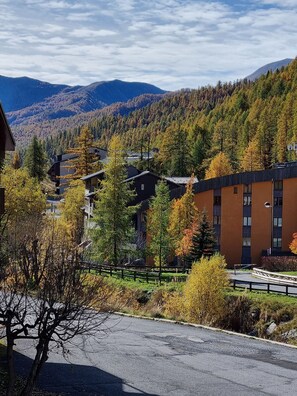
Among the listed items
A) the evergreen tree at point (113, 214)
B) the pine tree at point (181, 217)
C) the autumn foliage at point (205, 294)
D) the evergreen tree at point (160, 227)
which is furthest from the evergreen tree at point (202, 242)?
the autumn foliage at point (205, 294)

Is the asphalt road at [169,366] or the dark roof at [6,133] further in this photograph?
the dark roof at [6,133]

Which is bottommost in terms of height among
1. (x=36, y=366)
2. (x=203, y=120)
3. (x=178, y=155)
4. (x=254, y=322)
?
(x=254, y=322)

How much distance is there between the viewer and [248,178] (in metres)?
65.5

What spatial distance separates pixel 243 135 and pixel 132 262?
70.7m

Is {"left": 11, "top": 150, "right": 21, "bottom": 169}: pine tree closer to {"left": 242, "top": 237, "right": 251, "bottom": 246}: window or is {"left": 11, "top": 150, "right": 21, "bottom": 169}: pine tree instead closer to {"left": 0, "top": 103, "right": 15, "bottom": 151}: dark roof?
{"left": 242, "top": 237, "right": 251, "bottom": 246}: window

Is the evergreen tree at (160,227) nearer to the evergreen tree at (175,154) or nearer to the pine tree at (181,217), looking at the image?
the pine tree at (181,217)

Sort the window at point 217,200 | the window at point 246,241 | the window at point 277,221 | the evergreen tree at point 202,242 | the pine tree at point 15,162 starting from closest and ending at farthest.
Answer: the evergreen tree at point 202,242
the window at point 277,221
the window at point 246,241
the window at point 217,200
the pine tree at point 15,162

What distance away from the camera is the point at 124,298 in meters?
40.3

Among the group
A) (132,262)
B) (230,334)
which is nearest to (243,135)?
(132,262)

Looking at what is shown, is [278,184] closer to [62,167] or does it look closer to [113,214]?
[113,214]

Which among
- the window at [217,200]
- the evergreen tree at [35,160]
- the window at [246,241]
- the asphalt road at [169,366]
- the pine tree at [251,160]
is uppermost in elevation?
the pine tree at [251,160]

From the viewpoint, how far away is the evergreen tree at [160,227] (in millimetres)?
53531

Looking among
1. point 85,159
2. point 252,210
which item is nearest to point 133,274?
point 252,210

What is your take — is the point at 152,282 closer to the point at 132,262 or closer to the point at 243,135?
the point at 132,262
